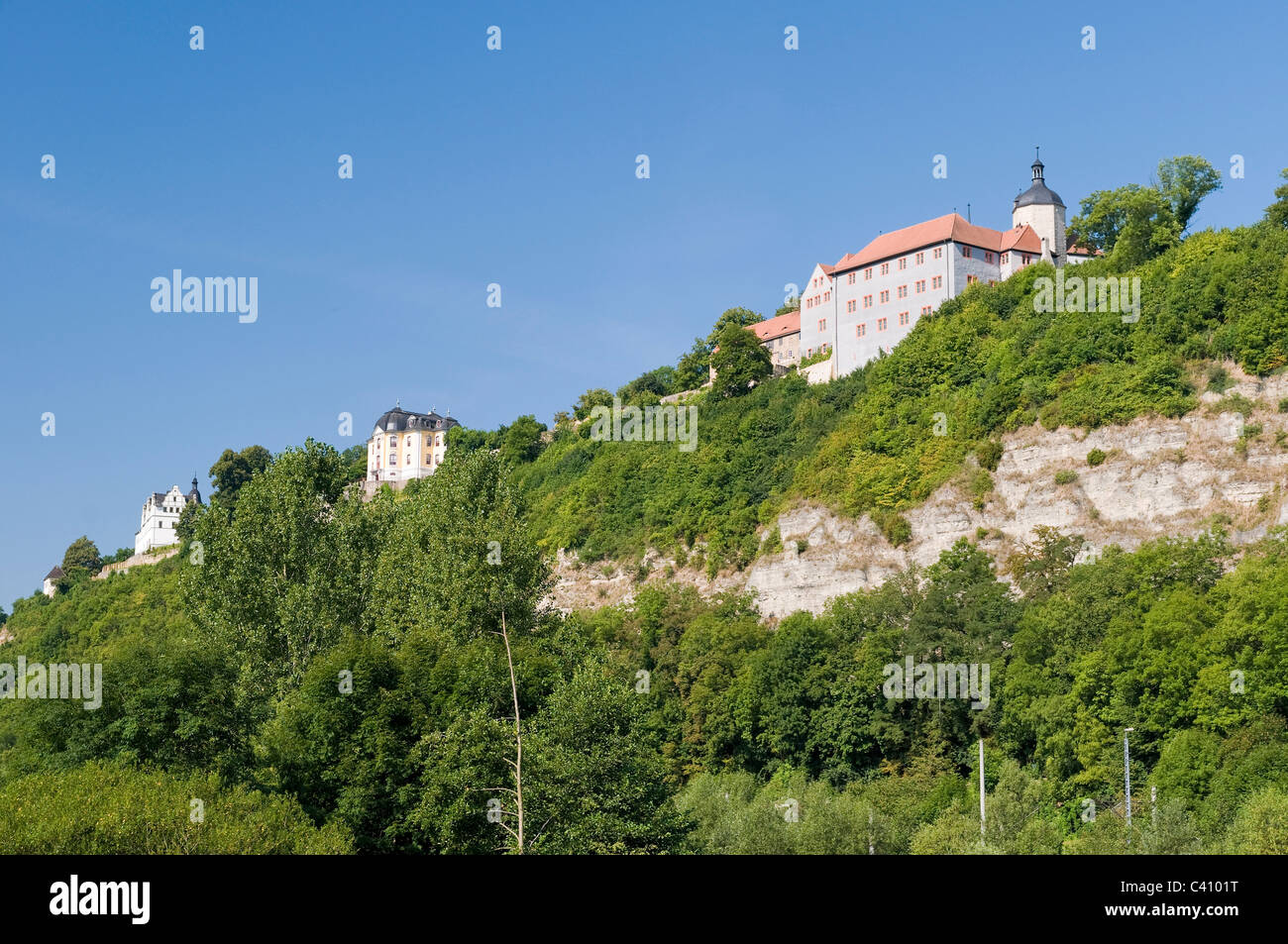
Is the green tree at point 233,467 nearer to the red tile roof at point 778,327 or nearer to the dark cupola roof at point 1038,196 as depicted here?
the red tile roof at point 778,327

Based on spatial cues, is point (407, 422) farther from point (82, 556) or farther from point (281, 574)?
point (281, 574)

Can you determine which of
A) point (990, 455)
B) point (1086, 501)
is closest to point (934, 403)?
point (990, 455)

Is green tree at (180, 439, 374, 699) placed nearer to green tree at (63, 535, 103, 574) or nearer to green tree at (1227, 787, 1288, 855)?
green tree at (1227, 787, 1288, 855)

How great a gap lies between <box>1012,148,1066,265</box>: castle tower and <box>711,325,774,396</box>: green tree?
78.8ft

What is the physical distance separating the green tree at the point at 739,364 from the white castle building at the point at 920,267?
23.2ft

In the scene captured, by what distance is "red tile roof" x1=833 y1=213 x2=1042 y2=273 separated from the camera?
352 ft

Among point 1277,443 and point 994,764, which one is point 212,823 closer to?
point 994,764

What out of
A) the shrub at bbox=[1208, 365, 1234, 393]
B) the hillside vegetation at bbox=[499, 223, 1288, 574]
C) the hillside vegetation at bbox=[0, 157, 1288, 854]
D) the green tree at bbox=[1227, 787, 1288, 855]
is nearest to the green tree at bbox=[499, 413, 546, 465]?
the hillside vegetation at bbox=[499, 223, 1288, 574]

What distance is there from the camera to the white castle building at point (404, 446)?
174 meters

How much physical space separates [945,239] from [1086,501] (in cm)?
3222

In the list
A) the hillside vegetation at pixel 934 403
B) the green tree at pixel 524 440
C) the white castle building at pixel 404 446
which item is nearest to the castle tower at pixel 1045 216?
the hillside vegetation at pixel 934 403

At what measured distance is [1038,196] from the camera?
365 feet

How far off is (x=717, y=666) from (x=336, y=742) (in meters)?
40.2
